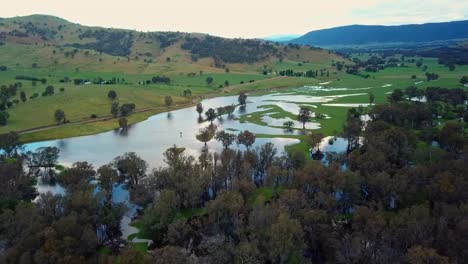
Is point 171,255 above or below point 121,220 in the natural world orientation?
above

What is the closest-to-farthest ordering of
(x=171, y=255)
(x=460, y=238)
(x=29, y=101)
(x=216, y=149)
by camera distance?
(x=171, y=255) < (x=460, y=238) < (x=216, y=149) < (x=29, y=101)

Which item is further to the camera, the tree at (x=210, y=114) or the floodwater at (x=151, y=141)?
the tree at (x=210, y=114)

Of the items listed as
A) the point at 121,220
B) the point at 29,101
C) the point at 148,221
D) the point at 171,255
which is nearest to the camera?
the point at 171,255

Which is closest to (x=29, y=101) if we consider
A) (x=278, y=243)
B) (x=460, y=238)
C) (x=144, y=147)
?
(x=144, y=147)

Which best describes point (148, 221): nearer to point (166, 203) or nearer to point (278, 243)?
point (166, 203)

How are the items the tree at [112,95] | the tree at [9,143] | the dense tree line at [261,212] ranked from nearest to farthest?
the dense tree line at [261,212]
the tree at [9,143]
the tree at [112,95]

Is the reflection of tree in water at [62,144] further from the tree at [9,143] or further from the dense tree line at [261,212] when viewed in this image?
the dense tree line at [261,212]

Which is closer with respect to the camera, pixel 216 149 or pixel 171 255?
pixel 171 255

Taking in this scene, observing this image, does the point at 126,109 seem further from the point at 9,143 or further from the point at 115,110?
the point at 9,143

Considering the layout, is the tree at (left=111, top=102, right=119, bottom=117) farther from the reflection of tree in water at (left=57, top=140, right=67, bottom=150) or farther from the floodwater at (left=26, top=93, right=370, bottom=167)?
the reflection of tree in water at (left=57, top=140, right=67, bottom=150)

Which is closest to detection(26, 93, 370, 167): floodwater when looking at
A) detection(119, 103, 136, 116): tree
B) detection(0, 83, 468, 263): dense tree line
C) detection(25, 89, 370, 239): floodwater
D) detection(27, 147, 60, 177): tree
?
detection(25, 89, 370, 239): floodwater

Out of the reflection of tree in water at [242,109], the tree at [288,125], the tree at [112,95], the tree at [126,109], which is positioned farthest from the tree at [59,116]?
the tree at [288,125]
